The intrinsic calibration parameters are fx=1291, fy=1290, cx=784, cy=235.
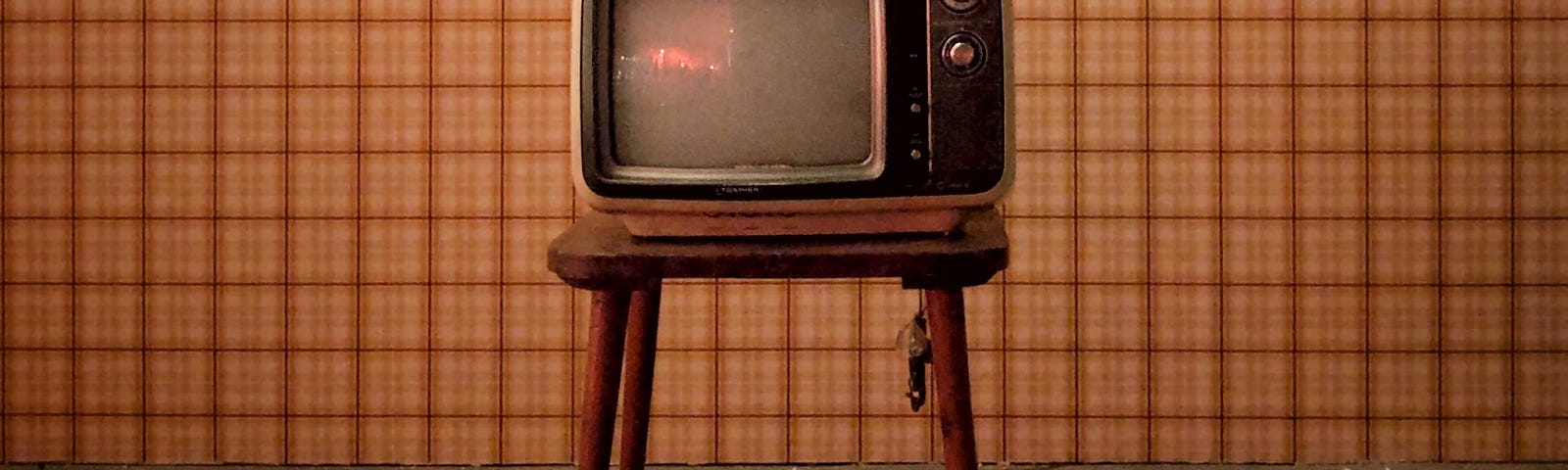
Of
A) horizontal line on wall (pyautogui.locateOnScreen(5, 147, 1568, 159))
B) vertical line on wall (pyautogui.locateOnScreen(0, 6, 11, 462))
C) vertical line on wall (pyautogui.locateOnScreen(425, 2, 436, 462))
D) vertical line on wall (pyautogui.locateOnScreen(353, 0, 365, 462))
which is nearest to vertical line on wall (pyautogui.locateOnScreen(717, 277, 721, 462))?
horizontal line on wall (pyautogui.locateOnScreen(5, 147, 1568, 159))

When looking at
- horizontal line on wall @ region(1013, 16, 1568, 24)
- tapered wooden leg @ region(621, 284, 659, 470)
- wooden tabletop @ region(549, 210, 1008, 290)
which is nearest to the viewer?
wooden tabletop @ region(549, 210, 1008, 290)

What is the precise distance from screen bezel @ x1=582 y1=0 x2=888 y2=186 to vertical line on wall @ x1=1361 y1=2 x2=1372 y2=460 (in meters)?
1.21

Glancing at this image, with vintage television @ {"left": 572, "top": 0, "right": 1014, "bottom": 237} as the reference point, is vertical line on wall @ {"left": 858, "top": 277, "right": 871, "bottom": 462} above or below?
below

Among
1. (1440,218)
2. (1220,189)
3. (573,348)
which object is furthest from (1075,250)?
(573,348)

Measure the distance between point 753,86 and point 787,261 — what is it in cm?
21

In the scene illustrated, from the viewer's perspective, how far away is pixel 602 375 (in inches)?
54.7

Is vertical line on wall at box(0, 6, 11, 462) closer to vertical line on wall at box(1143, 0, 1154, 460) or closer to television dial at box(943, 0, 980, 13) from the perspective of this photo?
television dial at box(943, 0, 980, 13)

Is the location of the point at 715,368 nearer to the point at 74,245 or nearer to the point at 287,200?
the point at 287,200

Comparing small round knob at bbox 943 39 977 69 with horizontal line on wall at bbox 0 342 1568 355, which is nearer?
small round knob at bbox 943 39 977 69

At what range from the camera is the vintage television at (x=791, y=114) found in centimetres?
133

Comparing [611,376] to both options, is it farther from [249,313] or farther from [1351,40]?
[1351,40]

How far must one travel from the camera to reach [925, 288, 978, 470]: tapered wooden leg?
1.35 metres

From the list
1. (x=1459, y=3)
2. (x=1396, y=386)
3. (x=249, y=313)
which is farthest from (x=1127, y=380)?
(x=249, y=313)

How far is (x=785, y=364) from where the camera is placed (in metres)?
2.25
